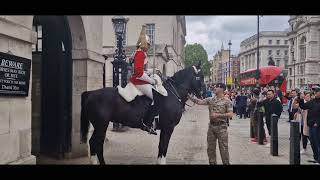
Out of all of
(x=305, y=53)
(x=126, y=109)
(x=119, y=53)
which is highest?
(x=305, y=53)

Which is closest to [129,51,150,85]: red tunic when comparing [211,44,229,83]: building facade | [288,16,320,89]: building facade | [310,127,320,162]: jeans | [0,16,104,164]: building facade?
[0,16,104,164]: building facade

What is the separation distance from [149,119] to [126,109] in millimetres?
538

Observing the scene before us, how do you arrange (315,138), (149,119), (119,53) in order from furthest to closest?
(119,53) → (315,138) → (149,119)

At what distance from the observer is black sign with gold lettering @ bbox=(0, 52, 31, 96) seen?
6.17 m

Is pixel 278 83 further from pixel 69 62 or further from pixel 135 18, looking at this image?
pixel 69 62

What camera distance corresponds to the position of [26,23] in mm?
6871

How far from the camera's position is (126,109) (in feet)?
25.7

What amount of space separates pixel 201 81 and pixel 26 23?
143 inches

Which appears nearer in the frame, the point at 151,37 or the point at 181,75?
the point at 181,75

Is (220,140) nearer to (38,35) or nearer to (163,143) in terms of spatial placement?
(163,143)

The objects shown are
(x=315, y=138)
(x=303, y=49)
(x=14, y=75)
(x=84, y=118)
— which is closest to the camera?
(x=14, y=75)

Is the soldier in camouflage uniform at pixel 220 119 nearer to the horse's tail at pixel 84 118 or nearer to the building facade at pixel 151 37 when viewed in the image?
the horse's tail at pixel 84 118

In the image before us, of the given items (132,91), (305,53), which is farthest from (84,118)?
(305,53)

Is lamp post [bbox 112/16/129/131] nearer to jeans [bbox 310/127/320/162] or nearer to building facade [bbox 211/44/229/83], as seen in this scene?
jeans [bbox 310/127/320/162]
